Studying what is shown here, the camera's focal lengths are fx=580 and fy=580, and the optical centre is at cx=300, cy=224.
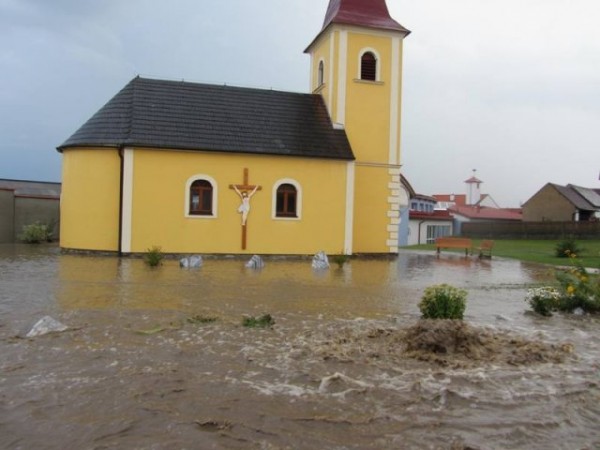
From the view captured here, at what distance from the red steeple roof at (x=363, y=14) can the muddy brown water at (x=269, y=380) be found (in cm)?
1641

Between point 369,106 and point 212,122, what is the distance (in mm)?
6733

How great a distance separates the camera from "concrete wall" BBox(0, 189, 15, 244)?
88.8ft

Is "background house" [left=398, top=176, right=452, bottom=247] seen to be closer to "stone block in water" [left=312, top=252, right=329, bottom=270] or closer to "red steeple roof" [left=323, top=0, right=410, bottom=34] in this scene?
"red steeple roof" [left=323, top=0, right=410, bottom=34]

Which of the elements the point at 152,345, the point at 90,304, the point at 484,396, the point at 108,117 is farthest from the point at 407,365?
the point at 108,117

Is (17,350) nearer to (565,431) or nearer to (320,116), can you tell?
(565,431)

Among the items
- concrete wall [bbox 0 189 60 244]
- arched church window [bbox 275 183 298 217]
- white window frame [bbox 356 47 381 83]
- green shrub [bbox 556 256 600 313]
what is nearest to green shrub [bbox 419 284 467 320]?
green shrub [bbox 556 256 600 313]

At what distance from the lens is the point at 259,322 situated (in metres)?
8.70

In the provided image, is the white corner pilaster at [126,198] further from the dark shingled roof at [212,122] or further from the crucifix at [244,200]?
the crucifix at [244,200]

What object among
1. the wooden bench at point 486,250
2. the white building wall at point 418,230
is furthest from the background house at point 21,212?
the white building wall at point 418,230

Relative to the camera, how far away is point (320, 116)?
24.6m

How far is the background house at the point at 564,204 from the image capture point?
58.7 m

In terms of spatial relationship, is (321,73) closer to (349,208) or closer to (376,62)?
(376,62)

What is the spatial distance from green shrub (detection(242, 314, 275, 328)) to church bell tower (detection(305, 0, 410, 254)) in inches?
623

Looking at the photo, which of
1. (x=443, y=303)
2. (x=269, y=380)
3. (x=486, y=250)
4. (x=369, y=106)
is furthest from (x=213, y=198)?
(x=269, y=380)
